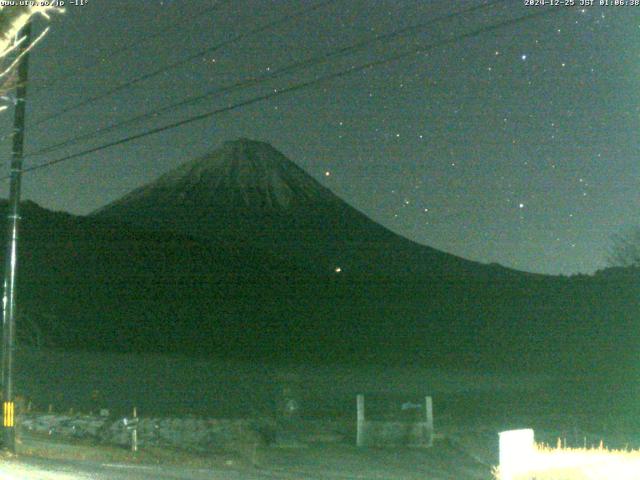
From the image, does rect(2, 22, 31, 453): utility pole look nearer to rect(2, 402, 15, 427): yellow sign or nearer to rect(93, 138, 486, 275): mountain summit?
rect(2, 402, 15, 427): yellow sign

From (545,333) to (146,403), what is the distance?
83.3 feet

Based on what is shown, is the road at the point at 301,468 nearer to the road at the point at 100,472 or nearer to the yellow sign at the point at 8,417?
the road at the point at 100,472

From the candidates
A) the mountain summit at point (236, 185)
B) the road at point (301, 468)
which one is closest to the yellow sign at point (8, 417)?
the road at point (301, 468)

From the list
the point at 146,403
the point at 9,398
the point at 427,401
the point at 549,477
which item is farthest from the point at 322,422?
the point at 146,403

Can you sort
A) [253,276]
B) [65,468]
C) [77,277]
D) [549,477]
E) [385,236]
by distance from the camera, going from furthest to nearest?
[385,236] → [253,276] → [77,277] → [65,468] → [549,477]

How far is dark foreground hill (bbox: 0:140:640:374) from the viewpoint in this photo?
1914 inches

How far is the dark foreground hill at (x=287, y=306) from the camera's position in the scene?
48625 mm

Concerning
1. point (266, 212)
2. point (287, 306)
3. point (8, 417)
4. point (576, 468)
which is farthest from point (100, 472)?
point (266, 212)

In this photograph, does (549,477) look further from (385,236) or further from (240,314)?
(385,236)

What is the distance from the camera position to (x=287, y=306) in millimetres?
61562

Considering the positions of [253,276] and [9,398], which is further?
[253,276]

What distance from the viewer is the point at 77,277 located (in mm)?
65438

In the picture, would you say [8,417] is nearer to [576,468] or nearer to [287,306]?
[576,468]


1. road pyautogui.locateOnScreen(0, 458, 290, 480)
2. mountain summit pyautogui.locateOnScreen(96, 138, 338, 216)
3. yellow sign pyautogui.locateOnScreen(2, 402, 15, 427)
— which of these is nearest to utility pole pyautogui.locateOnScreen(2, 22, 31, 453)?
yellow sign pyautogui.locateOnScreen(2, 402, 15, 427)
